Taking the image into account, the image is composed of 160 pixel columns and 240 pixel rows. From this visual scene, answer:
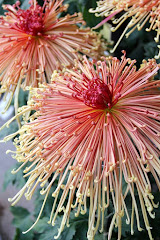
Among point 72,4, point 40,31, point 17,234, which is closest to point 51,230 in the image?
point 17,234

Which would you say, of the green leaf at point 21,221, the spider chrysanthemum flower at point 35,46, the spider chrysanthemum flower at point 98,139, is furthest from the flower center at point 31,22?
the green leaf at point 21,221

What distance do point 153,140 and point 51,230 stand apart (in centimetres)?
27

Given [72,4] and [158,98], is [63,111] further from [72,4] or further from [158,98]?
[72,4]

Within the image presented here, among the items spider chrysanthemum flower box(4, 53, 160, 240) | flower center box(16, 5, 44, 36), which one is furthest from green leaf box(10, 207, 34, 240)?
flower center box(16, 5, 44, 36)

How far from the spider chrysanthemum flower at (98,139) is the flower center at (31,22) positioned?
13 centimetres

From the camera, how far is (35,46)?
557 millimetres

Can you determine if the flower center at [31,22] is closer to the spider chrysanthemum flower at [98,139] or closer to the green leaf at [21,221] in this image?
the spider chrysanthemum flower at [98,139]

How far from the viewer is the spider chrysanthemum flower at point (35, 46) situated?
1.77ft

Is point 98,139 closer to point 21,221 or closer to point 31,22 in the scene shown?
point 31,22

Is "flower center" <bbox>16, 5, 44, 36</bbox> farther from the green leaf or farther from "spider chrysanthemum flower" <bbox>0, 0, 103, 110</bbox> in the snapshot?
the green leaf

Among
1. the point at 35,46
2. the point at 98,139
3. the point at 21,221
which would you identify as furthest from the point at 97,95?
the point at 21,221

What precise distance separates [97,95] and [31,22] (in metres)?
0.21

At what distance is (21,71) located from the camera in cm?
54

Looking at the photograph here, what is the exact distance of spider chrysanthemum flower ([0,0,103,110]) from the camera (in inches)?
21.3
